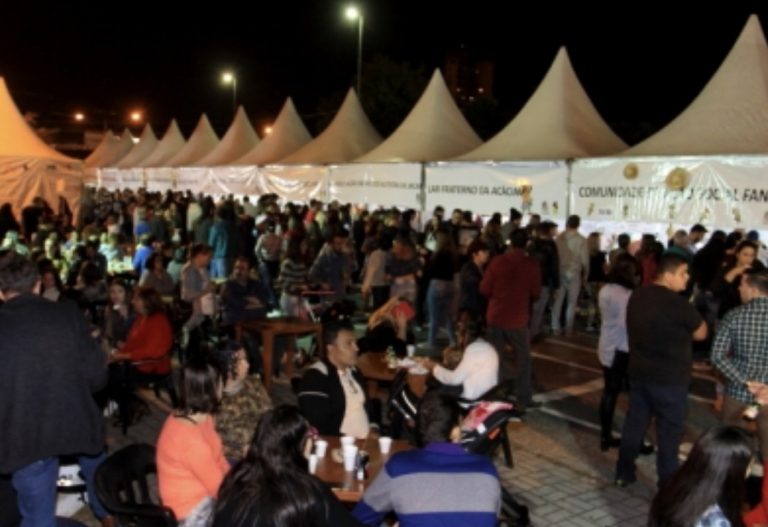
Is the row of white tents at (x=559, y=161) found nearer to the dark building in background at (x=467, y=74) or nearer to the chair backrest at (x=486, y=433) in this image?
the chair backrest at (x=486, y=433)

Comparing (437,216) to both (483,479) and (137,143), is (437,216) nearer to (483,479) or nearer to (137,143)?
(483,479)

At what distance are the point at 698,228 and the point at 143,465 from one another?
845 centimetres

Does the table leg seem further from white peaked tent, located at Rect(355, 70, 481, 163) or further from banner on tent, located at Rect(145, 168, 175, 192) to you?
banner on tent, located at Rect(145, 168, 175, 192)

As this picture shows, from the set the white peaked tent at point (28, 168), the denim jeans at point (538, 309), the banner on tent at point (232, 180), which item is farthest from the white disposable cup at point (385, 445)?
the banner on tent at point (232, 180)

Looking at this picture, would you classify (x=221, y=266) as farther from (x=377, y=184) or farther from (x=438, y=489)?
(x=438, y=489)

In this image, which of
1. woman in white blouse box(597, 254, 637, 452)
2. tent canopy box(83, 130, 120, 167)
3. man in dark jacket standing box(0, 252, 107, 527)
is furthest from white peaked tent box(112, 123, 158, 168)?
man in dark jacket standing box(0, 252, 107, 527)

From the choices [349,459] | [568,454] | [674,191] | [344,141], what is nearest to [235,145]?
[344,141]

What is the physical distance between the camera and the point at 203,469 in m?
3.81

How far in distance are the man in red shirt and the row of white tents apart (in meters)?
4.17

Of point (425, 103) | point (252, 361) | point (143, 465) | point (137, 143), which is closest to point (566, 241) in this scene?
point (252, 361)

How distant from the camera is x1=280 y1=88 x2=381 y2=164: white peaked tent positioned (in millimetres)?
18531

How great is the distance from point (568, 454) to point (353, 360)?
7.89ft

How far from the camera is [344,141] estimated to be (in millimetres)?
19094

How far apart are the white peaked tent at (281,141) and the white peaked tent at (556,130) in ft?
27.8
